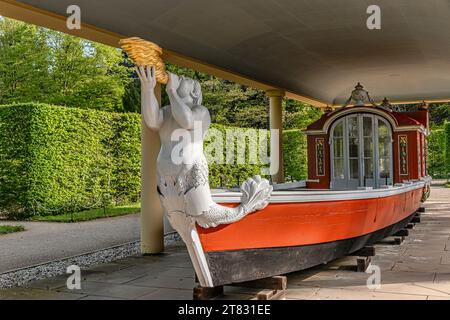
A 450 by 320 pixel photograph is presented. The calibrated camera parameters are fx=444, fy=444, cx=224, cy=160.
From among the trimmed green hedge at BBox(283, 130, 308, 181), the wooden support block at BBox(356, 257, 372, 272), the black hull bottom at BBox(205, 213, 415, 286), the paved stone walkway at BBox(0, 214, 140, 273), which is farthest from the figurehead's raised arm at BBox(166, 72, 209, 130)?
the trimmed green hedge at BBox(283, 130, 308, 181)

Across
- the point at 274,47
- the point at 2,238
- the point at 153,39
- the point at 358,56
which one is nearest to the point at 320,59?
the point at 358,56

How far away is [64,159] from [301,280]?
949cm

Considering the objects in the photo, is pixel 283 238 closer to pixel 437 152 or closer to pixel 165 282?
pixel 165 282

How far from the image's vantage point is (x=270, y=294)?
452cm

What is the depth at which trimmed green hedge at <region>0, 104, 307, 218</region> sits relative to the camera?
1232cm

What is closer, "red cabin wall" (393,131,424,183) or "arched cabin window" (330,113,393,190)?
"arched cabin window" (330,113,393,190)

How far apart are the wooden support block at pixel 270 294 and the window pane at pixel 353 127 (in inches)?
189

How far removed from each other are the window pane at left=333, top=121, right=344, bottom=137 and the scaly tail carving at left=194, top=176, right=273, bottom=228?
4.94m

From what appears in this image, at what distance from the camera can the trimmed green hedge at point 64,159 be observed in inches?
485

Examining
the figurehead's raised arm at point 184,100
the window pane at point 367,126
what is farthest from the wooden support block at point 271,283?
the window pane at point 367,126

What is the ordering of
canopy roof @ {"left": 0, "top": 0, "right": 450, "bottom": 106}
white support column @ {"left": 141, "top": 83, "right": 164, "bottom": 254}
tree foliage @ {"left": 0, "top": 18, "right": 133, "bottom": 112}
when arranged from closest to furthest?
canopy roof @ {"left": 0, "top": 0, "right": 450, "bottom": 106} → white support column @ {"left": 141, "top": 83, "right": 164, "bottom": 254} → tree foliage @ {"left": 0, "top": 18, "right": 133, "bottom": 112}

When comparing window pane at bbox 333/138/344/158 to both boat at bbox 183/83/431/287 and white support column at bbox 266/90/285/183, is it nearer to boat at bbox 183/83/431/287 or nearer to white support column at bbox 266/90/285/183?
boat at bbox 183/83/431/287

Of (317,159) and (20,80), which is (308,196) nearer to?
(317,159)

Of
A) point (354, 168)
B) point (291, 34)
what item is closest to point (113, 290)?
point (291, 34)
